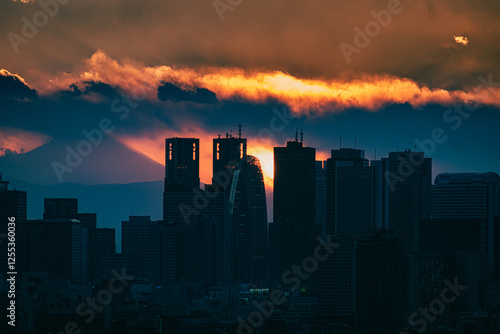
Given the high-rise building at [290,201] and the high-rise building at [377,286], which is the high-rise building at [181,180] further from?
the high-rise building at [377,286]

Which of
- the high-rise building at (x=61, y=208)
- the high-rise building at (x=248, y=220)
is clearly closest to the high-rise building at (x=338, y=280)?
the high-rise building at (x=248, y=220)

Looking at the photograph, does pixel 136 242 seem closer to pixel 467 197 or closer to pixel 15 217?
pixel 15 217

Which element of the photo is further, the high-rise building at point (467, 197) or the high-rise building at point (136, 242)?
the high-rise building at point (136, 242)

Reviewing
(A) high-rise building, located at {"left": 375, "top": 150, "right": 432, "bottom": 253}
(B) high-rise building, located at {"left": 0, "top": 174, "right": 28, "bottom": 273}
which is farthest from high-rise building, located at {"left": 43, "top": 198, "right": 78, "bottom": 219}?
(A) high-rise building, located at {"left": 375, "top": 150, "right": 432, "bottom": 253}

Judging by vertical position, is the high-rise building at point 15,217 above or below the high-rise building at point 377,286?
above

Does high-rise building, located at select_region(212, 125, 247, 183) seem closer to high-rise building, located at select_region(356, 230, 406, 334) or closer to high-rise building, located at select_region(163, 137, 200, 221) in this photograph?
high-rise building, located at select_region(163, 137, 200, 221)

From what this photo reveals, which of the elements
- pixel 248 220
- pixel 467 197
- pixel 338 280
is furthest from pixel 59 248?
pixel 467 197

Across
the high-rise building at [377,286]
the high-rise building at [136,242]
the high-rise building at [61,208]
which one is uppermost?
the high-rise building at [61,208]

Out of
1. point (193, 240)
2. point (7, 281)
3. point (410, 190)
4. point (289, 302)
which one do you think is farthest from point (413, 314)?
point (193, 240)
